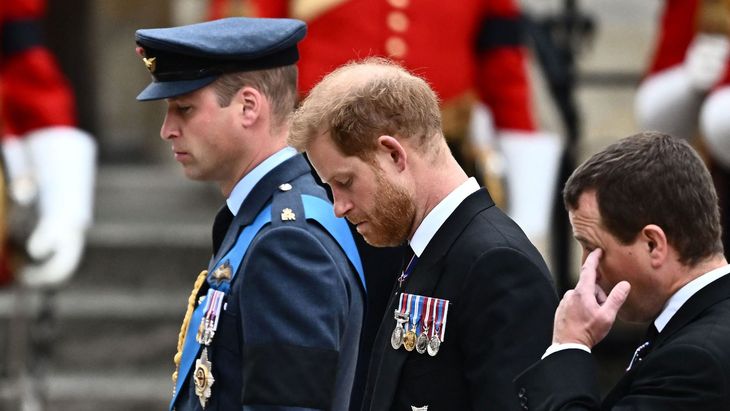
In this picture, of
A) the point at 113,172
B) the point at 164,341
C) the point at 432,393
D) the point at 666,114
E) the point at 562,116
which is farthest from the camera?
the point at 113,172

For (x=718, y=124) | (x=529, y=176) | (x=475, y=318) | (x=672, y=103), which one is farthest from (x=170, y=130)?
(x=672, y=103)

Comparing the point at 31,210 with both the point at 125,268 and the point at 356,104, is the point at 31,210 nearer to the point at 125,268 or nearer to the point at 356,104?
the point at 125,268

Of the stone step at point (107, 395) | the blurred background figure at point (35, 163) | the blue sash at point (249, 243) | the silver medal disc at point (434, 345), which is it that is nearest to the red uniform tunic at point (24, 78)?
the blurred background figure at point (35, 163)

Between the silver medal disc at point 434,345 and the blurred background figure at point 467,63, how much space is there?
2.30m

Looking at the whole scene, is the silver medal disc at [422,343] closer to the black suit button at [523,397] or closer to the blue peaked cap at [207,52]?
the black suit button at [523,397]

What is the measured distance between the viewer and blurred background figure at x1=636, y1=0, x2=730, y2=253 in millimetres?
5926

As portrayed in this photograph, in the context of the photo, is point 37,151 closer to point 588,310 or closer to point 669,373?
point 588,310

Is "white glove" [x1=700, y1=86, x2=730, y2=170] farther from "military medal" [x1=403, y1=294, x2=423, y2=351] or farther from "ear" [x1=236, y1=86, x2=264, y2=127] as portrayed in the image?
"military medal" [x1=403, y1=294, x2=423, y2=351]

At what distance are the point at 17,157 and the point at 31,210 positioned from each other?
22 centimetres

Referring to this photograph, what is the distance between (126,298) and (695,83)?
→ 350 cm

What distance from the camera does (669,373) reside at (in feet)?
8.99

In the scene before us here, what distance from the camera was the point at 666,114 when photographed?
6344mm

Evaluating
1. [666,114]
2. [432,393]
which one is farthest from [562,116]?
[432,393]

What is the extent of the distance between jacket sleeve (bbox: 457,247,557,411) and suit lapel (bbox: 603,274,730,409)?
20 centimetres
